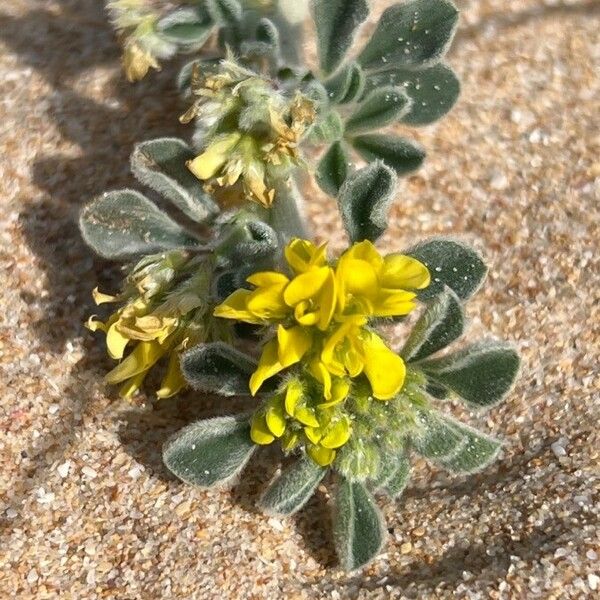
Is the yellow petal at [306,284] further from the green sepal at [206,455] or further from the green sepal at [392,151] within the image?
the green sepal at [392,151]

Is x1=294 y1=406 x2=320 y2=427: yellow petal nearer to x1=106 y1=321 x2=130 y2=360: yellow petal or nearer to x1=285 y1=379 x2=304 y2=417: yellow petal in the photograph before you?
x1=285 y1=379 x2=304 y2=417: yellow petal

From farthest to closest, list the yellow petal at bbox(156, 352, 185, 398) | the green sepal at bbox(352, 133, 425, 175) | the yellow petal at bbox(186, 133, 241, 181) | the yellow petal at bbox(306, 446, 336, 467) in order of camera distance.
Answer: the green sepal at bbox(352, 133, 425, 175) → the yellow petal at bbox(156, 352, 185, 398) → the yellow petal at bbox(186, 133, 241, 181) → the yellow petal at bbox(306, 446, 336, 467)

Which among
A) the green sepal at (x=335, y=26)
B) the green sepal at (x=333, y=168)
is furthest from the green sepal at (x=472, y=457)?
the green sepal at (x=335, y=26)

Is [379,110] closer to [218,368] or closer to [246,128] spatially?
[246,128]

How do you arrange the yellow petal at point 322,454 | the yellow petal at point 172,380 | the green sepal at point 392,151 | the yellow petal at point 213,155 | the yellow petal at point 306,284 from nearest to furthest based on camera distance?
the yellow petal at point 306,284 → the yellow petal at point 322,454 → the yellow petal at point 213,155 → the yellow petal at point 172,380 → the green sepal at point 392,151

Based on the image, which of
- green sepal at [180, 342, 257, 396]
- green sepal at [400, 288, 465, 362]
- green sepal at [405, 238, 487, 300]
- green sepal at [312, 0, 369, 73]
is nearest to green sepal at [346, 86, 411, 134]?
green sepal at [312, 0, 369, 73]

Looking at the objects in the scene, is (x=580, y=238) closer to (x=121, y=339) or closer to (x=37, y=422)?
(x=121, y=339)

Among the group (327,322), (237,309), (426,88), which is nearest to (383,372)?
(327,322)
